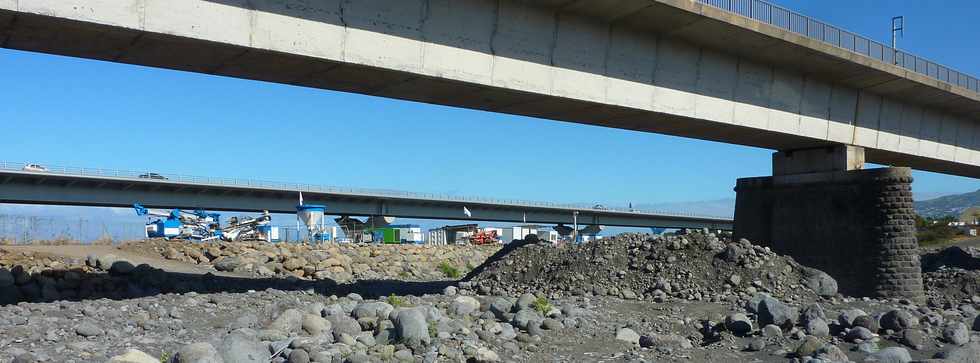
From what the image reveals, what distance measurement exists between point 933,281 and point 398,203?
4934 centimetres

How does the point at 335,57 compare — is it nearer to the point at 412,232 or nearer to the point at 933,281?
the point at 933,281

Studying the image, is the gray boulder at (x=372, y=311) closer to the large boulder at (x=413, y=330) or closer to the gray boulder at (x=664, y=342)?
the large boulder at (x=413, y=330)

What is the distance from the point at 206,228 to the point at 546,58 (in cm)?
3354

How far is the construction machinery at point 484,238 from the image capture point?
184 feet

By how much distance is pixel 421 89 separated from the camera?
556 inches

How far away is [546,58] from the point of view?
579 inches

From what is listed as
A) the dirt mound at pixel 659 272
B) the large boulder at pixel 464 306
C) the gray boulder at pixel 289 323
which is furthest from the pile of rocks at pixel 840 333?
the gray boulder at pixel 289 323

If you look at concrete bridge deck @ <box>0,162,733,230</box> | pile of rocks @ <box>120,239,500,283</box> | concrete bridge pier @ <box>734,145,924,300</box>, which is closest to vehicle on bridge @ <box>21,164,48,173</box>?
concrete bridge deck @ <box>0,162,733,230</box>

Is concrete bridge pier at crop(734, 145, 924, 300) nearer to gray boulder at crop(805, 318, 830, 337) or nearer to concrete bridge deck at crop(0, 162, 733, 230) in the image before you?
gray boulder at crop(805, 318, 830, 337)

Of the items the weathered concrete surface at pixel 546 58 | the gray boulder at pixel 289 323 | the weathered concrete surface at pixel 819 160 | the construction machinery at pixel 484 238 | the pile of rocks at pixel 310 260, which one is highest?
the weathered concrete surface at pixel 546 58

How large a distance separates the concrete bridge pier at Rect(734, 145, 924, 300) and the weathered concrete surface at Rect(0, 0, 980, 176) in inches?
37.4

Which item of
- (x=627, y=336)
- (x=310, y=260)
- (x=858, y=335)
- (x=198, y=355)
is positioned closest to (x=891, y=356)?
(x=858, y=335)

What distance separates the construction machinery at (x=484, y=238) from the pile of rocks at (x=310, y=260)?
768 inches

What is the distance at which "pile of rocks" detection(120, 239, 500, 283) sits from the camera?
23.9 meters
